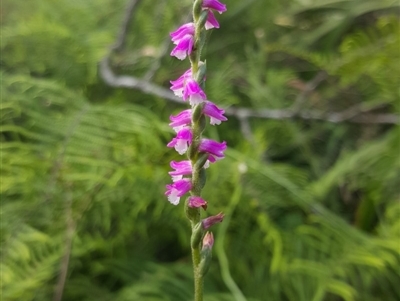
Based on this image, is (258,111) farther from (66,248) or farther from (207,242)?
(207,242)

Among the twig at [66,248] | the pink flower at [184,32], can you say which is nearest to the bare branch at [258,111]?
the twig at [66,248]

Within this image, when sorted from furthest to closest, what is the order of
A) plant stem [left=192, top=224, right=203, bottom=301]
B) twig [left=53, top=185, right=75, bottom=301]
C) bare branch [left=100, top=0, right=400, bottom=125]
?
bare branch [left=100, top=0, right=400, bottom=125] → twig [left=53, top=185, right=75, bottom=301] → plant stem [left=192, top=224, right=203, bottom=301]

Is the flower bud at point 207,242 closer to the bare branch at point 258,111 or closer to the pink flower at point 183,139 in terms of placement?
the pink flower at point 183,139

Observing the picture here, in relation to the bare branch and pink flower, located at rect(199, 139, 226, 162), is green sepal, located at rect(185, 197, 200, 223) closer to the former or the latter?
pink flower, located at rect(199, 139, 226, 162)

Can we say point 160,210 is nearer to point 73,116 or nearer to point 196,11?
point 73,116

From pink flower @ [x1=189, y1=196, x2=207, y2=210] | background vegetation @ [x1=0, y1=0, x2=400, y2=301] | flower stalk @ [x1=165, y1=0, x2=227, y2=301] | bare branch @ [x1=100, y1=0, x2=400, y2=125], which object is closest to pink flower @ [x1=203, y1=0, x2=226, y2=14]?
flower stalk @ [x1=165, y1=0, x2=227, y2=301]

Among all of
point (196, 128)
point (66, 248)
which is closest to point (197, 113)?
point (196, 128)

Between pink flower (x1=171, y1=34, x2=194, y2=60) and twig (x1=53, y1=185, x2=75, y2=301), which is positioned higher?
pink flower (x1=171, y1=34, x2=194, y2=60)
